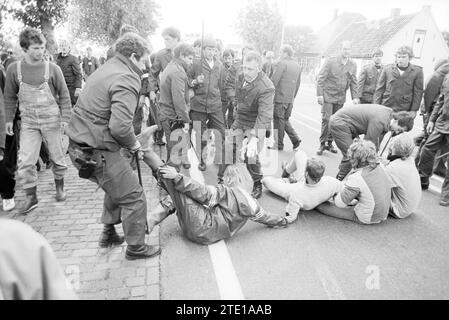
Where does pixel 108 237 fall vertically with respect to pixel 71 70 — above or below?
below

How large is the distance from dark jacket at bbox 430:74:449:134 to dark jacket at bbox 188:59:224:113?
3381 mm

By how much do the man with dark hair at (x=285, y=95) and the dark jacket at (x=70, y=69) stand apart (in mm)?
4022

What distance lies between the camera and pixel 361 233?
391 centimetres

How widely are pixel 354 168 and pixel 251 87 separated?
5.78ft

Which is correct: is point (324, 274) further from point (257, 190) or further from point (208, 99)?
point (208, 99)

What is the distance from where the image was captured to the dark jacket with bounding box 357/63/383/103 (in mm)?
7598

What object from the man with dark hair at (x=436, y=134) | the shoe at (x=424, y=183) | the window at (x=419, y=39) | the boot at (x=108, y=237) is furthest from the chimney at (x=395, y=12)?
the boot at (x=108, y=237)

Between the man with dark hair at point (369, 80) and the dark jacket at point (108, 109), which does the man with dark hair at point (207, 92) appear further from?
the man with dark hair at point (369, 80)

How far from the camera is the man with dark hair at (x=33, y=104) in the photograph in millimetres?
4090

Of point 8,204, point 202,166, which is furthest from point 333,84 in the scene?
point 8,204

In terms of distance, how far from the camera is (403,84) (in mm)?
6020

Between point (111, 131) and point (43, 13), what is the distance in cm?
831

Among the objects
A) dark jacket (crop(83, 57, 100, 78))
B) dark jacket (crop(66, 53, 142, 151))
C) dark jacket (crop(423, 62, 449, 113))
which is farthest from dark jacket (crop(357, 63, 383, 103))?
dark jacket (crop(83, 57, 100, 78))
